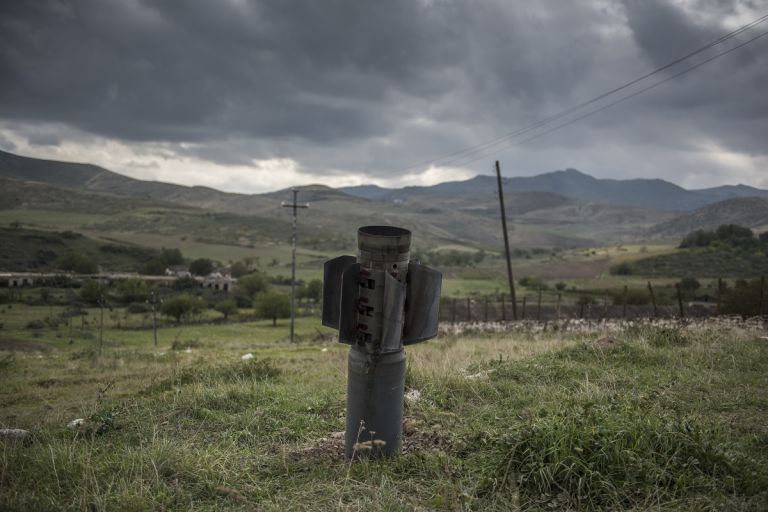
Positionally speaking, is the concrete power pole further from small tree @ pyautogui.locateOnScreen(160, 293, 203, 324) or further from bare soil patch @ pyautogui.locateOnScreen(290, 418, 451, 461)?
small tree @ pyautogui.locateOnScreen(160, 293, 203, 324)

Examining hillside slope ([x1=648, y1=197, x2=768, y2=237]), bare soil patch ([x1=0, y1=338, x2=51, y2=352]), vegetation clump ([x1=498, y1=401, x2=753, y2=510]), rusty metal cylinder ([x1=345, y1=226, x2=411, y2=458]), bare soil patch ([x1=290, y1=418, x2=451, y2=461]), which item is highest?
hillside slope ([x1=648, y1=197, x2=768, y2=237])

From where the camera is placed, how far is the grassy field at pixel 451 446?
11.9 ft

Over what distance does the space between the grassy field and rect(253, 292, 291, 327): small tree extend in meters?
51.7

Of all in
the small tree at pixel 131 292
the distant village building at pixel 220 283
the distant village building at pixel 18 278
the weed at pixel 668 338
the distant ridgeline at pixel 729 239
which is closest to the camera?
the weed at pixel 668 338

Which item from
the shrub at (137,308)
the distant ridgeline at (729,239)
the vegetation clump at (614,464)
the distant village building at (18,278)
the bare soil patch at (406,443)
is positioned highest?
the distant ridgeline at (729,239)

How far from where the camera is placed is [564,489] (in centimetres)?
363

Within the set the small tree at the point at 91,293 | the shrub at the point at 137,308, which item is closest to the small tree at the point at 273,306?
the shrub at the point at 137,308

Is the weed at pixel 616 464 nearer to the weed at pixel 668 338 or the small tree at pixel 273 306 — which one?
the weed at pixel 668 338

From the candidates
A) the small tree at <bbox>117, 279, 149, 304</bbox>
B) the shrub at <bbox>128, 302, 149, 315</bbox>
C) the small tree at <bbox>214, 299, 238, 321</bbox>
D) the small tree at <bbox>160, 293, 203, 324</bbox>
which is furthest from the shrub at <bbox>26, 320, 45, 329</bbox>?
the small tree at <bbox>214, 299, 238, 321</bbox>

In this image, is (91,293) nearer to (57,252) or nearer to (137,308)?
(137,308)

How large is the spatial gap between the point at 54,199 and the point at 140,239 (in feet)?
250

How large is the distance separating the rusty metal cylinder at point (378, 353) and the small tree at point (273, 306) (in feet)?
182

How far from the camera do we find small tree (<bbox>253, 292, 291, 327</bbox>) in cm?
5884

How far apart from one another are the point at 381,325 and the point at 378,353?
258 millimetres
